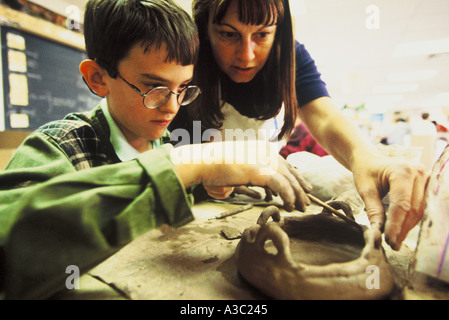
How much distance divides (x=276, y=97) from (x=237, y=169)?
825mm

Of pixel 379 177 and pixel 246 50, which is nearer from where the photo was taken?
pixel 379 177

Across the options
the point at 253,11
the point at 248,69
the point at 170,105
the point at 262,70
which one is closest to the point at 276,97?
the point at 262,70

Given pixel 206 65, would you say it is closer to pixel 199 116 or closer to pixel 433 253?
pixel 199 116

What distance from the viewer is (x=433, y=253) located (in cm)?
62

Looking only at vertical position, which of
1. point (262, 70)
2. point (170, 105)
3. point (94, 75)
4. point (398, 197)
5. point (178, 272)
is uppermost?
point (262, 70)

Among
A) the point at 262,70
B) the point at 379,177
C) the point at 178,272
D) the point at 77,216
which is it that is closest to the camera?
the point at 77,216

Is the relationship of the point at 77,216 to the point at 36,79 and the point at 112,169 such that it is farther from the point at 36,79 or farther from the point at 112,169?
the point at 36,79

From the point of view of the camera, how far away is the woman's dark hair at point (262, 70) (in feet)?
3.33

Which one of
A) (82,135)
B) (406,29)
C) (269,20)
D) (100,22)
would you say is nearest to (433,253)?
(269,20)

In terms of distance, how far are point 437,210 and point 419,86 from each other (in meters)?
11.8

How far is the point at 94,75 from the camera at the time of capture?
3.30 ft

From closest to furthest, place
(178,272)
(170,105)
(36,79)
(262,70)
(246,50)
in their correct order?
(178,272), (170,105), (246,50), (262,70), (36,79)

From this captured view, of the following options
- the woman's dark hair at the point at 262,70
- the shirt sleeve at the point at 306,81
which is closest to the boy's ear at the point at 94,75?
the woman's dark hair at the point at 262,70

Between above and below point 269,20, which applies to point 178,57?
below
